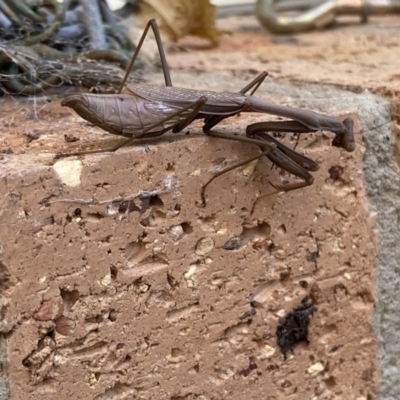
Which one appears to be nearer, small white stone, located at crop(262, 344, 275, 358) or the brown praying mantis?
the brown praying mantis

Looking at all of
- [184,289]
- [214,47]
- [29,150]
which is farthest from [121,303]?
[214,47]

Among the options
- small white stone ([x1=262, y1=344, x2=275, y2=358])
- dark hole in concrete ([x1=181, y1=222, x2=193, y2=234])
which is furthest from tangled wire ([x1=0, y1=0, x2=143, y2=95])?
small white stone ([x1=262, y1=344, x2=275, y2=358])

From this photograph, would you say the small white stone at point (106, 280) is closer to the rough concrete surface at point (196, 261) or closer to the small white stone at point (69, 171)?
the rough concrete surface at point (196, 261)

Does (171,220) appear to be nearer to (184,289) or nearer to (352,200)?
(184,289)

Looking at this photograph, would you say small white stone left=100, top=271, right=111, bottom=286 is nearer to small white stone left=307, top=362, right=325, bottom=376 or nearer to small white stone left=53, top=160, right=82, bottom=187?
small white stone left=53, top=160, right=82, bottom=187

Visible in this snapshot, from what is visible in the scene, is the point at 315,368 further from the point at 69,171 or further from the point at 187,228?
the point at 69,171

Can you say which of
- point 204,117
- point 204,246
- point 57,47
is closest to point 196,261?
point 204,246
